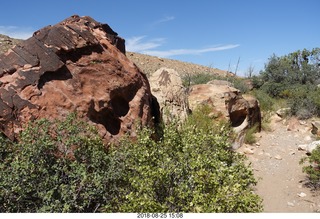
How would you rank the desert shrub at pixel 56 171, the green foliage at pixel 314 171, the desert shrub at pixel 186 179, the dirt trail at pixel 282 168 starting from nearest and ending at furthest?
the desert shrub at pixel 186 179
the desert shrub at pixel 56 171
the dirt trail at pixel 282 168
the green foliage at pixel 314 171

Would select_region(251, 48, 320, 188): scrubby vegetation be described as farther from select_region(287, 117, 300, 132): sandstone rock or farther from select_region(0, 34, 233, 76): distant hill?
select_region(0, 34, 233, 76): distant hill

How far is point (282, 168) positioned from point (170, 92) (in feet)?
10.7

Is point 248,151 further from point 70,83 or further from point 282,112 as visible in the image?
point 70,83

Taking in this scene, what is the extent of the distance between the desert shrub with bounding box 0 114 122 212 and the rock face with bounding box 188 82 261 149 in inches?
200

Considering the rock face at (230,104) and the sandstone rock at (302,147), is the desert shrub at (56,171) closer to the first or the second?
the rock face at (230,104)

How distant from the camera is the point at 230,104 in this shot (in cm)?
960

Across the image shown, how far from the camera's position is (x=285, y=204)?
6.01m

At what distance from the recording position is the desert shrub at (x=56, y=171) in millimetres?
3779

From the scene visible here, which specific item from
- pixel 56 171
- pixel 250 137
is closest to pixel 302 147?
pixel 250 137

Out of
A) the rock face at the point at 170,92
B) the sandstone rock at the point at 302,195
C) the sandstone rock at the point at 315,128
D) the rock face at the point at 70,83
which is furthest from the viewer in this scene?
the sandstone rock at the point at 315,128

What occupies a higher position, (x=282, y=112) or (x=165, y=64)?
(x=165, y=64)

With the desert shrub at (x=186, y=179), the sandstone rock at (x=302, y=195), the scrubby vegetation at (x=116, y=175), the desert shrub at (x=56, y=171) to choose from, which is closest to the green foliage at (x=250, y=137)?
the sandstone rock at (x=302, y=195)

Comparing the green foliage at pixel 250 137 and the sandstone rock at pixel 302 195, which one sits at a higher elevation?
the green foliage at pixel 250 137

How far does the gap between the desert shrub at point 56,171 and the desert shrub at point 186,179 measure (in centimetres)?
35
